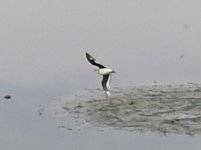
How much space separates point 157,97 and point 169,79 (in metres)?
1.14

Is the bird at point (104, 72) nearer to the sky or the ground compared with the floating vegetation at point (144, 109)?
nearer to the sky

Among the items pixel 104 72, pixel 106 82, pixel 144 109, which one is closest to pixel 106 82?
pixel 106 82

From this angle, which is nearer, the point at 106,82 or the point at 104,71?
the point at 104,71

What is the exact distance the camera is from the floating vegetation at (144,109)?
17484mm

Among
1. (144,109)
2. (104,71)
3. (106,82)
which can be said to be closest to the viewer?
(104,71)

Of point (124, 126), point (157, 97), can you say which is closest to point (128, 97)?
point (157, 97)

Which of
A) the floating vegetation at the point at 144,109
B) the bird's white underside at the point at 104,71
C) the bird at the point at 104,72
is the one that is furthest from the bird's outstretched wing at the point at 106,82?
the floating vegetation at the point at 144,109

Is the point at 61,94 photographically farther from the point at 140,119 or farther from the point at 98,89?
the point at 140,119

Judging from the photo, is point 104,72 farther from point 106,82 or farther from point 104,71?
point 106,82

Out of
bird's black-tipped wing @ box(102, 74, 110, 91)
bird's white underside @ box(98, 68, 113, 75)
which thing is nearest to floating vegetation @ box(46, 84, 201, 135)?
bird's black-tipped wing @ box(102, 74, 110, 91)

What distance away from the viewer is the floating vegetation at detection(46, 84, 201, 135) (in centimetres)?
1748

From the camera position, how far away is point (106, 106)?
18.8 meters

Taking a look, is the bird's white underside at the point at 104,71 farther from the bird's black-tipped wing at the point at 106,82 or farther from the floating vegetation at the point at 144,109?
the floating vegetation at the point at 144,109

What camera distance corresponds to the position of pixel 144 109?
18.5 meters
